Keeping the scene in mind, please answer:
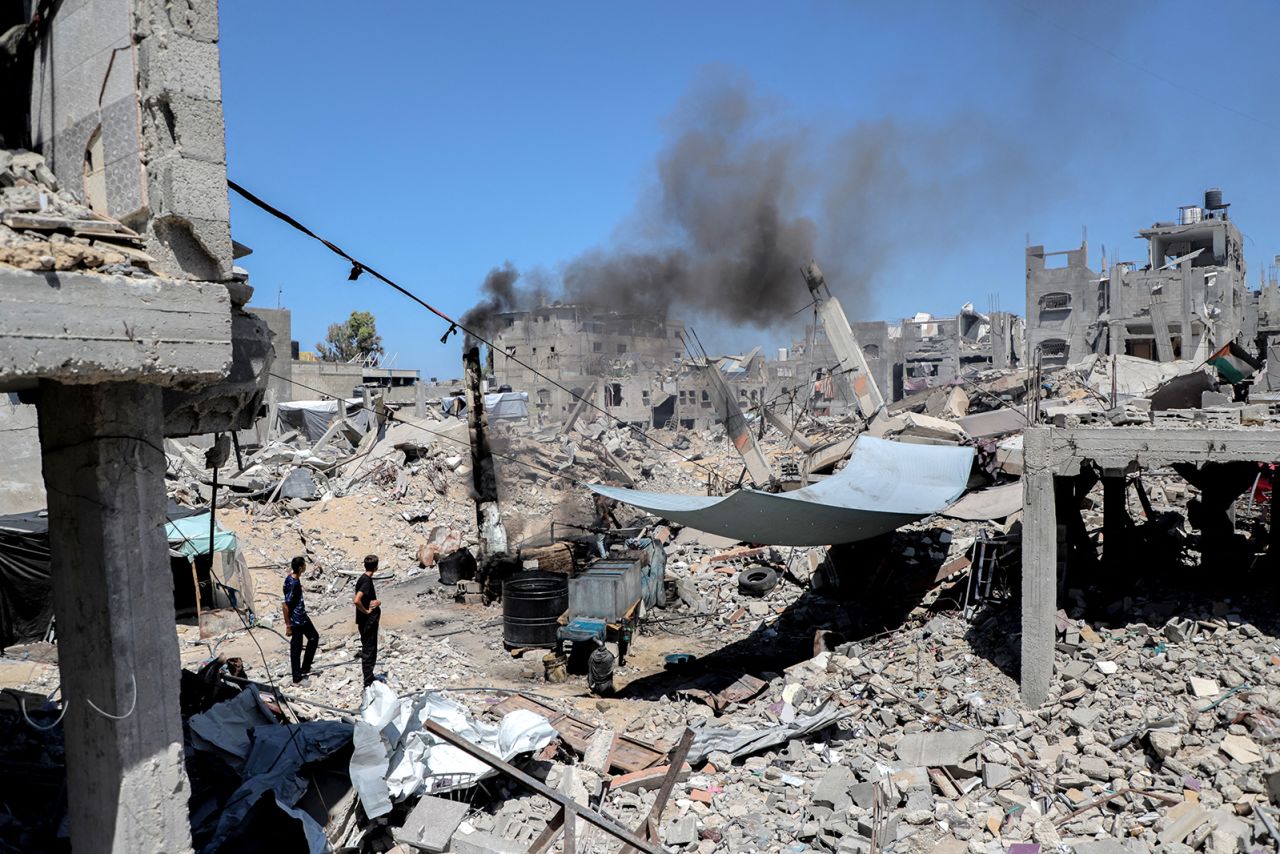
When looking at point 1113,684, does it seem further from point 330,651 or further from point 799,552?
point 330,651

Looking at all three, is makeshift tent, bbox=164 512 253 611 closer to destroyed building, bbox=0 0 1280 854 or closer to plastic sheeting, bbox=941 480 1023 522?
destroyed building, bbox=0 0 1280 854

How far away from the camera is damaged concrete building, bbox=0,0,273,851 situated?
363 centimetres

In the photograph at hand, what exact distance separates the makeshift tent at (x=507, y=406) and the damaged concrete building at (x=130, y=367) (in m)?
28.6

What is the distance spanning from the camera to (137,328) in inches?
136

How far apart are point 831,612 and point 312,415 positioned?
73.8 feet

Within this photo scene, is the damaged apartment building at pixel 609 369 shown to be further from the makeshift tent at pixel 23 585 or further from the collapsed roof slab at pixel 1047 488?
the collapsed roof slab at pixel 1047 488

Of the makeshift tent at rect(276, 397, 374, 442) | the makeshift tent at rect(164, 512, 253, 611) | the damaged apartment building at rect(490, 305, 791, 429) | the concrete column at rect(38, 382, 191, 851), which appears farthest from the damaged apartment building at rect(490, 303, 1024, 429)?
the concrete column at rect(38, 382, 191, 851)

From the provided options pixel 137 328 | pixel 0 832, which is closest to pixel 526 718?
pixel 0 832

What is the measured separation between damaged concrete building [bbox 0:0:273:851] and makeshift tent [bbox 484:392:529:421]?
28649mm

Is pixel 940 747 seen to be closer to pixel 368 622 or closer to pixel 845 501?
pixel 845 501

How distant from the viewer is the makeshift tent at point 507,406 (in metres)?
32.9

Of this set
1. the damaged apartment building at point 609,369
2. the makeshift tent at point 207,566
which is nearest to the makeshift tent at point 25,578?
the makeshift tent at point 207,566

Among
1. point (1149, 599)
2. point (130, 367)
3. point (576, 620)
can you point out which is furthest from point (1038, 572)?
point (130, 367)

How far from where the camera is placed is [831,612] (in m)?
11.9
